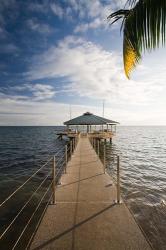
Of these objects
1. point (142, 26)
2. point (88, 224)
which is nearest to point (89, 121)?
point (88, 224)

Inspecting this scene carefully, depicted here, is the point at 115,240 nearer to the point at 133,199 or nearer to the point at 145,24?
the point at 145,24

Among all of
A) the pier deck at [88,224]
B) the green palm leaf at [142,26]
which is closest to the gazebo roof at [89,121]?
the pier deck at [88,224]

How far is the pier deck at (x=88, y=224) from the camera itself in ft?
11.4

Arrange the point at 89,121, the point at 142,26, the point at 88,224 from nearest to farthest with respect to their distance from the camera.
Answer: the point at 142,26, the point at 88,224, the point at 89,121

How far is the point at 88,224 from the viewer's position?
13.7 ft

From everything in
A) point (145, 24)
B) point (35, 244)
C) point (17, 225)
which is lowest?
point (17, 225)

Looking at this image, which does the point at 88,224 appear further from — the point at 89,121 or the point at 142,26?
the point at 89,121

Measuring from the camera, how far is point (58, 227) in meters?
4.05

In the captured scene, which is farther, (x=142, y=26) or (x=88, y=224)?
(x=88, y=224)

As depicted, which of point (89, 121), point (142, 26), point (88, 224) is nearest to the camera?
point (142, 26)

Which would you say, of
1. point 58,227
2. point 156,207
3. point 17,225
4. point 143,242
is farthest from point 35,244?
point 156,207

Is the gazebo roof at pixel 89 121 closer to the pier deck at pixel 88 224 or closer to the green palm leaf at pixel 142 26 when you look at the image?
the pier deck at pixel 88 224

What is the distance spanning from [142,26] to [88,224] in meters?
3.76

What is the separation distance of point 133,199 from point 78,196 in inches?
179
